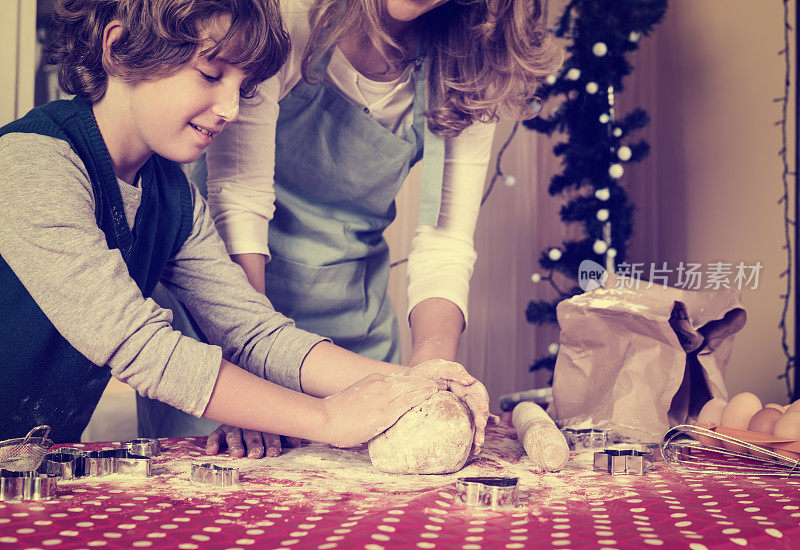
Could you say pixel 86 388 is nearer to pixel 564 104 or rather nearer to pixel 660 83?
pixel 564 104

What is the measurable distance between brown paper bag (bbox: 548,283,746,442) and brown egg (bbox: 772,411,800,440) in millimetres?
190

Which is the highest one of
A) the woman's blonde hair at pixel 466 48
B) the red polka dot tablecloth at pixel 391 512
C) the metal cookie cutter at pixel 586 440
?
the woman's blonde hair at pixel 466 48

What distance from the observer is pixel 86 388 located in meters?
1.09

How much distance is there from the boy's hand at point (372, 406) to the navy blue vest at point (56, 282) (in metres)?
0.37

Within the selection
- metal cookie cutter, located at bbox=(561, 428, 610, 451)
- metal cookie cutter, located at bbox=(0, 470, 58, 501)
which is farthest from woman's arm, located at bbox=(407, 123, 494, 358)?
metal cookie cutter, located at bbox=(0, 470, 58, 501)

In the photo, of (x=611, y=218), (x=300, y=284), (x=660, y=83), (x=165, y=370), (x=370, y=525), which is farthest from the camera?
(x=660, y=83)

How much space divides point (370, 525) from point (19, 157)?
0.62 metres

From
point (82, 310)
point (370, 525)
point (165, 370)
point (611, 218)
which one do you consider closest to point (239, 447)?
point (165, 370)

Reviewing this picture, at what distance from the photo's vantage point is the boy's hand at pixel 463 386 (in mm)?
942

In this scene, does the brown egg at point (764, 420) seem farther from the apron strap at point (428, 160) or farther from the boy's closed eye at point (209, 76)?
the boy's closed eye at point (209, 76)

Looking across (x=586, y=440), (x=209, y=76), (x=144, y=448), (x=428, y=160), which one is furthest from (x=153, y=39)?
(x=586, y=440)

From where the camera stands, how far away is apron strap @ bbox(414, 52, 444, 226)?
148 centimetres

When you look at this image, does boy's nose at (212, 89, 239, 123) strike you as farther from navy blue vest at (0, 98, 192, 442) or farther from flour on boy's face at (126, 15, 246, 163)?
navy blue vest at (0, 98, 192, 442)

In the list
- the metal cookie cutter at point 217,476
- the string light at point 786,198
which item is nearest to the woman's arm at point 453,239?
the metal cookie cutter at point 217,476
